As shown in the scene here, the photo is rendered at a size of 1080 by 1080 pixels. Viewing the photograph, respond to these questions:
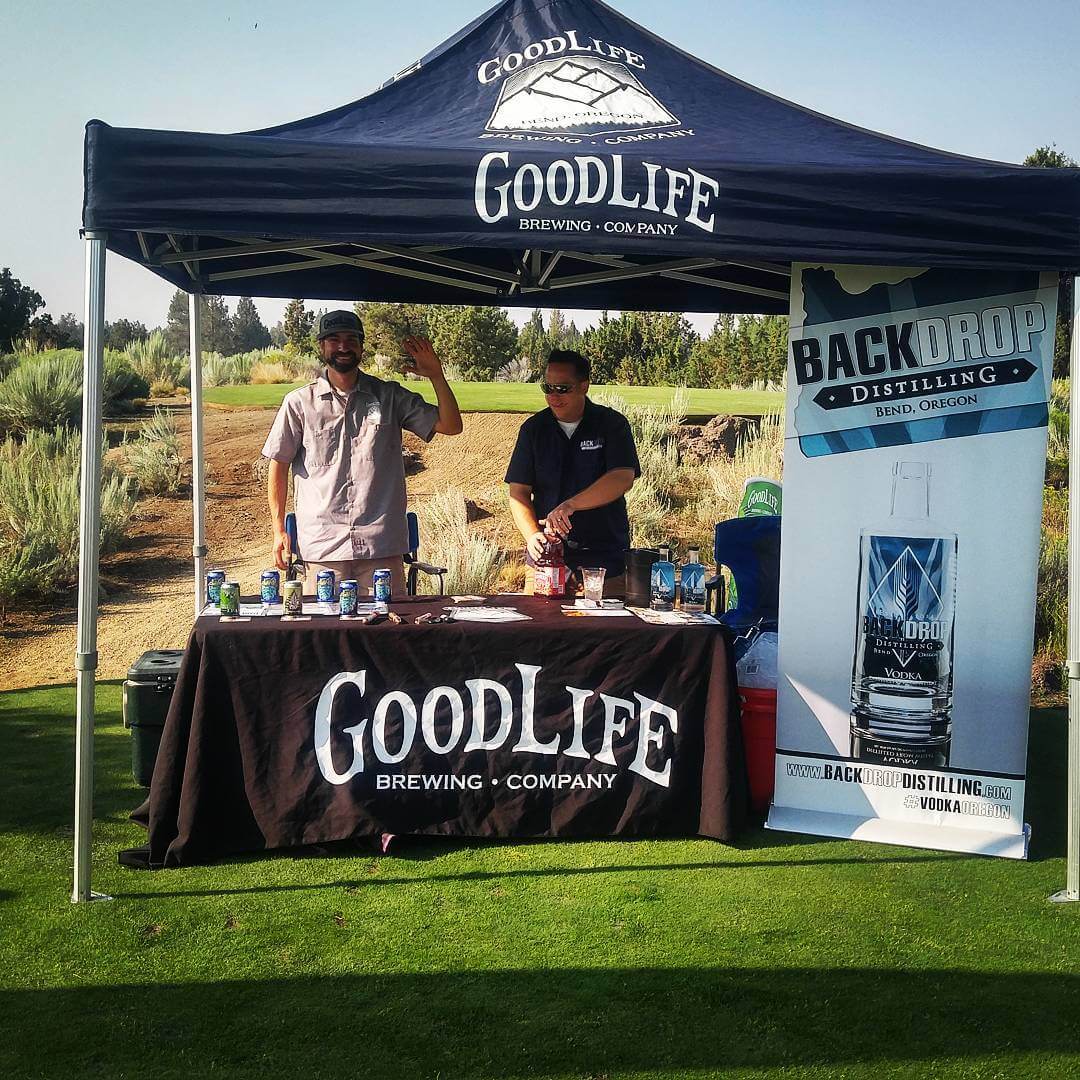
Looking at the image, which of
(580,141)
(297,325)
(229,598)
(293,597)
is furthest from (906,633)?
(297,325)

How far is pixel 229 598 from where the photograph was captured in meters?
3.61

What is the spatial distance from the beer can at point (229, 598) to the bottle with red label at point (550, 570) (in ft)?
3.75

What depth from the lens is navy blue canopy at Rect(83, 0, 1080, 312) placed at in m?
3.10

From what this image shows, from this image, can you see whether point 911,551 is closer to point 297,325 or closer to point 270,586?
point 270,586

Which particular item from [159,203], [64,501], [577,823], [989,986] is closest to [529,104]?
[159,203]

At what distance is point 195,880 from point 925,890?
226 centimetres

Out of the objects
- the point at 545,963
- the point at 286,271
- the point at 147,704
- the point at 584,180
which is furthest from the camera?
the point at 286,271

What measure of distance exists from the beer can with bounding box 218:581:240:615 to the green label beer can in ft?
8.74

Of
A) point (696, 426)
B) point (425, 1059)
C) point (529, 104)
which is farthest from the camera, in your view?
point (696, 426)

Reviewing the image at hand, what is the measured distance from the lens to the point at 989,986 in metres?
2.71

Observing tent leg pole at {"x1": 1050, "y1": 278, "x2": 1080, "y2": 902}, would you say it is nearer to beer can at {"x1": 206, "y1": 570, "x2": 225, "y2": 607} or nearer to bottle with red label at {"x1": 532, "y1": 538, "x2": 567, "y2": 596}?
bottle with red label at {"x1": 532, "y1": 538, "x2": 567, "y2": 596}

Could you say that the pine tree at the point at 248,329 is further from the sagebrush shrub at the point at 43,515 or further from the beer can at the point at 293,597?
the beer can at the point at 293,597

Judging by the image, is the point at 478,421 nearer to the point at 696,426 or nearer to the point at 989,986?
the point at 696,426

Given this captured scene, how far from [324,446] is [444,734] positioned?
4.72ft
